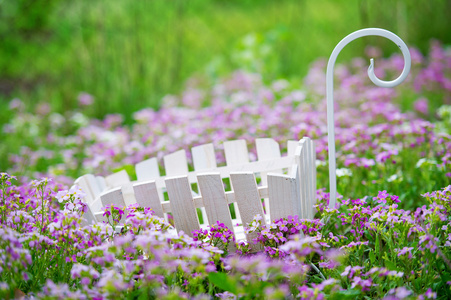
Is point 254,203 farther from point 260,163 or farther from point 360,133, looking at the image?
point 360,133

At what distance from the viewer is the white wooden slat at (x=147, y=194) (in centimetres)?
195

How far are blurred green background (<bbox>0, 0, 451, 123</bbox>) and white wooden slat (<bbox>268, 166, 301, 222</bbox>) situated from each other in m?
3.11

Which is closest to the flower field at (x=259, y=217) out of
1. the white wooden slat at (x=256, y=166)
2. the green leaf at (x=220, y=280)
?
the green leaf at (x=220, y=280)

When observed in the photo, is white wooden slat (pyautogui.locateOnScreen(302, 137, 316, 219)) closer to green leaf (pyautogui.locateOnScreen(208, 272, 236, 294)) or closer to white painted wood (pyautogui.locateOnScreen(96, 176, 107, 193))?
green leaf (pyautogui.locateOnScreen(208, 272, 236, 294))

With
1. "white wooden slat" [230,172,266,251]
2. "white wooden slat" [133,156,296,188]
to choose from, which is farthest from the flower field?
"white wooden slat" [133,156,296,188]

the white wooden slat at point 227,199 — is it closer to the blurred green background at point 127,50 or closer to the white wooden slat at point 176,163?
the white wooden slat at point 176,163

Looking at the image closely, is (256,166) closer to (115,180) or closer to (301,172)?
(301,172)

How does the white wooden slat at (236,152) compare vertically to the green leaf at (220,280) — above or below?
above

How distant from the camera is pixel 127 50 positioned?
21.5ft

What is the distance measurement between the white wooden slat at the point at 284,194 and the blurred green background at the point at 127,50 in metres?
3.11

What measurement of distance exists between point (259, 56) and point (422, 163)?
3.67 metres

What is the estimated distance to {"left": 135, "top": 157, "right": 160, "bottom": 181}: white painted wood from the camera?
8.36 ft

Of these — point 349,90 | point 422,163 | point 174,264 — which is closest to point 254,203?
point 174,264

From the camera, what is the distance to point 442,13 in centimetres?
593
